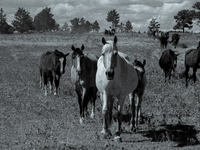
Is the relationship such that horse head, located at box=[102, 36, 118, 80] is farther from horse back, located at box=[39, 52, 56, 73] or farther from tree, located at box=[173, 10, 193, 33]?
tree, located at box=[173, 10, 193, 33]

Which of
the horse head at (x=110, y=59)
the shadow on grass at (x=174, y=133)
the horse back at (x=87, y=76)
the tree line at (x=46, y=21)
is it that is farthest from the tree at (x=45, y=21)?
the horse head at (x=110, y=59)

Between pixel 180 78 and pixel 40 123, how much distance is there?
42.2 feet

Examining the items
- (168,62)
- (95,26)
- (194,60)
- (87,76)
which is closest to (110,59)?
(87,76)

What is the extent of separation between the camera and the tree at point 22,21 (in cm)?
10052

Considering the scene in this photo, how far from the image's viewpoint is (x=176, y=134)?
26.2 feet

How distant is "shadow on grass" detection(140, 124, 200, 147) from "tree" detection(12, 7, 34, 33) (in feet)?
314

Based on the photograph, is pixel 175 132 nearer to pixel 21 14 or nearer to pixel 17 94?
pixel 17 94

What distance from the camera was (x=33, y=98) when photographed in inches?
531

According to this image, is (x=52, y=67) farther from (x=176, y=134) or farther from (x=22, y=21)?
(x=22, y=21)

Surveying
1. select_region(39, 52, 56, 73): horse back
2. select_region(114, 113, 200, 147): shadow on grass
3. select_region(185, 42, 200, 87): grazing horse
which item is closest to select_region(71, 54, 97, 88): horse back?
select_region(114, 113, 200, 147): shadow on grass

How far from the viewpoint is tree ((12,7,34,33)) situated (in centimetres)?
10052

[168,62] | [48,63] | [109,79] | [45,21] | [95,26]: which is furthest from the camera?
[95,26]

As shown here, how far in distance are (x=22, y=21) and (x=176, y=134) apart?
103036 millimetres

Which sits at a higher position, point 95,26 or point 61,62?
point 95,26
